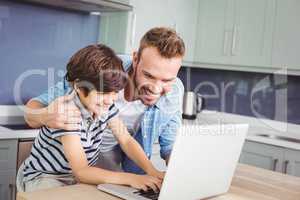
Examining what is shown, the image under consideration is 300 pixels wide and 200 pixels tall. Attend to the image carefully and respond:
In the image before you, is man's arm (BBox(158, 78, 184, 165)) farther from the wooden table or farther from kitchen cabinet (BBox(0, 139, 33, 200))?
kitchen cabinet (BBox(0, 139, 33, 200))

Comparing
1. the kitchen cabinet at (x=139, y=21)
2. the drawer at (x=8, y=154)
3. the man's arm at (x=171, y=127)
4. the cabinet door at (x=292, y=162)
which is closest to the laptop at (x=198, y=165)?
the man's arm at (x=171, y=127)

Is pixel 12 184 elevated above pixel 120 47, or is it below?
below

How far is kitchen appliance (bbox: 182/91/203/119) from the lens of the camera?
139 inches

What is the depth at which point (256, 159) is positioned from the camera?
2965 millimetres

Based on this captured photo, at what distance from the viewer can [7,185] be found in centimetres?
221

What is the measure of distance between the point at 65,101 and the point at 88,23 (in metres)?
1.73

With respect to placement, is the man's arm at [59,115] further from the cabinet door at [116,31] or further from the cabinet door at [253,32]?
the cabinet door at [253,32]

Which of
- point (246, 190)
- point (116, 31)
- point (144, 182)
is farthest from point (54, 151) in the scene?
point (116, 31)

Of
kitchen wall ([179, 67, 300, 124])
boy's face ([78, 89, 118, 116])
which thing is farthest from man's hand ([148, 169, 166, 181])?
kitchen wall ([179, 67, 300, 124])

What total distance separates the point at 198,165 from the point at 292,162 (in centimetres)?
183

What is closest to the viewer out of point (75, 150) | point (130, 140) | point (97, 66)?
point (75, 150)

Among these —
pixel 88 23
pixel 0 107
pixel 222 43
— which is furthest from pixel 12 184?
pixel 222 43

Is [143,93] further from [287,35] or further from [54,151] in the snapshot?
[287,35]

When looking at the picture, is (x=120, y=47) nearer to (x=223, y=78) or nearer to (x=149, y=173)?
(x=223, y=78)
